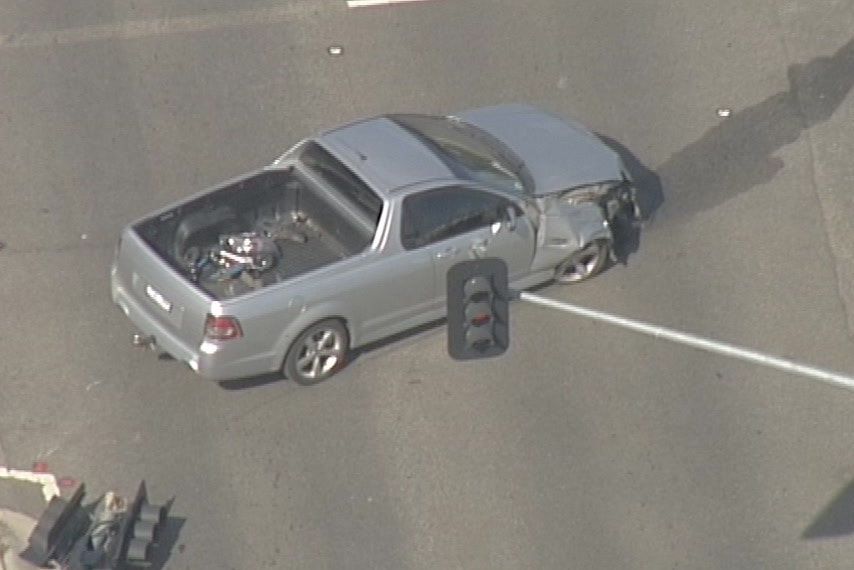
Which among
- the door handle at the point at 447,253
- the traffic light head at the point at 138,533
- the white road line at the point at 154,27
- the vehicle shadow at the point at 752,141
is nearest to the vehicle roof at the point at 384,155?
the door handle at the point at 447,253

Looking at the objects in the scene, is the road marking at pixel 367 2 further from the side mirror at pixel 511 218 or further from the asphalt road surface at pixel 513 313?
the side mirror at pixel 511 218

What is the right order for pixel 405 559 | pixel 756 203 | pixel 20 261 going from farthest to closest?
pixel 756 203
pixel 20 261
pixel 405 559

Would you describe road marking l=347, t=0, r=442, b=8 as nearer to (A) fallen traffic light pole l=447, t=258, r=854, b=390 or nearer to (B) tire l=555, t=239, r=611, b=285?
(B) tire l=555, t=239, r=611, b=285

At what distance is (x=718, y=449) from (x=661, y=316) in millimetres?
1567

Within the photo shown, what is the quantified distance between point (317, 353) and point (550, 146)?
300 centimetres

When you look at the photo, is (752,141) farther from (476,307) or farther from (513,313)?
(476,307)

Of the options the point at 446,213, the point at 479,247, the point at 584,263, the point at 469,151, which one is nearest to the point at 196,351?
the point at 446,213

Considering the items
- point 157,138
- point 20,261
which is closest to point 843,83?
point 157,138

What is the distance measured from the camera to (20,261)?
549 inches

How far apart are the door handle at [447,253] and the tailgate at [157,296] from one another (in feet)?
6.32

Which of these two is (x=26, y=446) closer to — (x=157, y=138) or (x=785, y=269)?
(x=157, y=138)

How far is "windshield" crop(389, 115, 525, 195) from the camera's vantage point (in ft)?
43.1

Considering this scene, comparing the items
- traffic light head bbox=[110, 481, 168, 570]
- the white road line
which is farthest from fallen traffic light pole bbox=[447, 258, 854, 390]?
the white road line

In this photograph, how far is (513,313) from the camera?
13578mm
